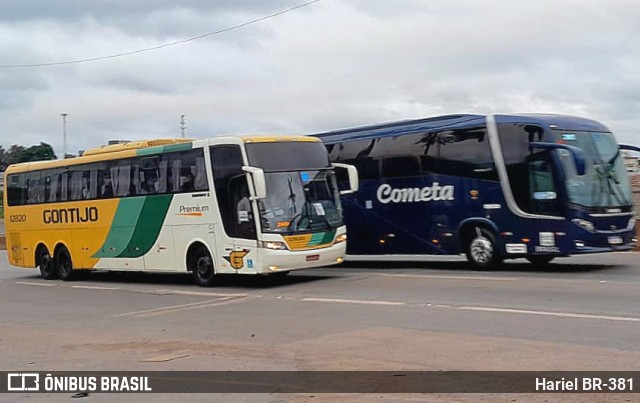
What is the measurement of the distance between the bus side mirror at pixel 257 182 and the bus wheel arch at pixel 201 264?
2144mm

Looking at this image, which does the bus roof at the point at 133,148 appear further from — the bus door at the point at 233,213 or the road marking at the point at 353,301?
the road marking at the point at 353,301

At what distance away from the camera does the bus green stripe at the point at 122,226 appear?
2114 centimetres

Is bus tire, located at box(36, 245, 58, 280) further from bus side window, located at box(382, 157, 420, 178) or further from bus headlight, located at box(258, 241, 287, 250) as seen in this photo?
bus side window, located at box(382, 157, 420, 178)

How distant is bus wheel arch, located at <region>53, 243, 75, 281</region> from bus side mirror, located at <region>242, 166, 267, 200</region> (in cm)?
793

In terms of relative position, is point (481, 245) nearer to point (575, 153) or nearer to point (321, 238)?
point (575, 153)

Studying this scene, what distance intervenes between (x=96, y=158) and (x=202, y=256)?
15.1 feet

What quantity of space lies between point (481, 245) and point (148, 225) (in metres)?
7.26

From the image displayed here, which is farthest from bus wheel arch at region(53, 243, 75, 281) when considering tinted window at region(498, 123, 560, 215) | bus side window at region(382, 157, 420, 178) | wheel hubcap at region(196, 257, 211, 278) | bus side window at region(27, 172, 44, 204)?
tinted window at region(498, 123, 560, 215)

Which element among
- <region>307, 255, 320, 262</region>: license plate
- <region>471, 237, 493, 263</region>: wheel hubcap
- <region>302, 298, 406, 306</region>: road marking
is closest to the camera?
<region>302, 298, 406, 306</region>: road marking

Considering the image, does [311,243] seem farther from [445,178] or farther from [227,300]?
[445,178]

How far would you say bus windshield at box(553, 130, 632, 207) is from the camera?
18453mm

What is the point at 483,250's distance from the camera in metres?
19.8

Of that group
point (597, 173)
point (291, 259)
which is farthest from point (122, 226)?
point (597, 173)

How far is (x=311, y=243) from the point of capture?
1834cm
